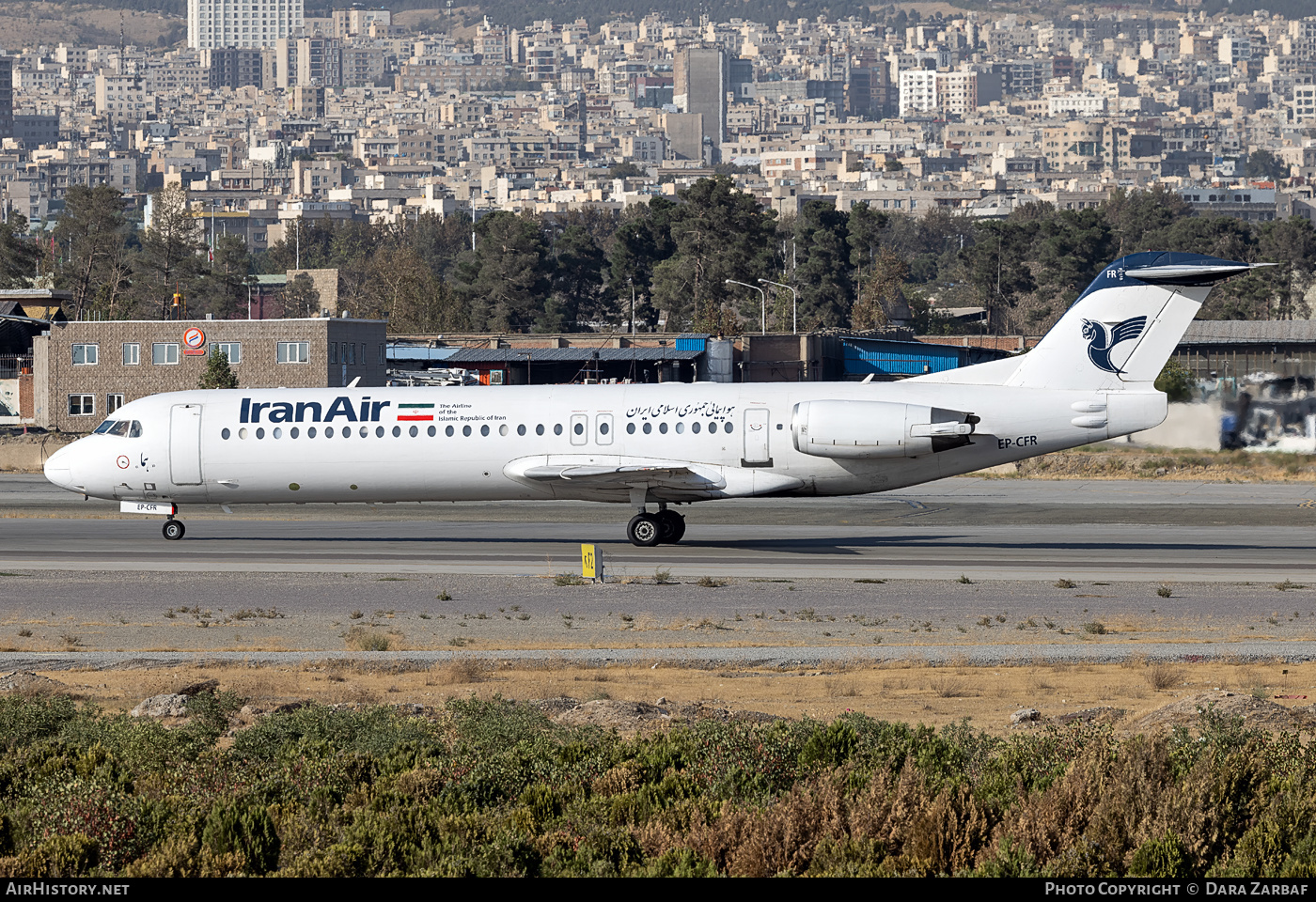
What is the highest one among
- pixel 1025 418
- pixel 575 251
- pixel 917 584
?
pixel 575 251

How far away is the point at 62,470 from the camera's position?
3675cm

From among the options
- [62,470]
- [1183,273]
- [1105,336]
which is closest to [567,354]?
[62,470]

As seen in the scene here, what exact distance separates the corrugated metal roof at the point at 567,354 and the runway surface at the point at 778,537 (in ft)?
154

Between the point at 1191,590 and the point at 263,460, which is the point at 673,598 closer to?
the point at 1191,590

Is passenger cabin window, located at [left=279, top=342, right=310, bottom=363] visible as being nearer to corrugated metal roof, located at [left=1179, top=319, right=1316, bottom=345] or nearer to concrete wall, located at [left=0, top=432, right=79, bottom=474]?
concrete wall, located at [left=0, top=432, right=79, bottom=474]

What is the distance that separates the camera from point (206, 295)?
15350cm

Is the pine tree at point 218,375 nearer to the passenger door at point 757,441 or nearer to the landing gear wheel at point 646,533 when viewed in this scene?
the landing gear wheel at point 646,533

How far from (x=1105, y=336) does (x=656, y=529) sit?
10.3m

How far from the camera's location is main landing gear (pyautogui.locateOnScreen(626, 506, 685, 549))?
35844mm

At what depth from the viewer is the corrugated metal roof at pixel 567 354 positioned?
97812mm

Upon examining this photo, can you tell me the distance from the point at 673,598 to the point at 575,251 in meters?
126

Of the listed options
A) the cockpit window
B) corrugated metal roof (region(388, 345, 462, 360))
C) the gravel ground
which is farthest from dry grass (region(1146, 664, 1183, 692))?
corrugated metal roof (region(388, 345, 462, 360))

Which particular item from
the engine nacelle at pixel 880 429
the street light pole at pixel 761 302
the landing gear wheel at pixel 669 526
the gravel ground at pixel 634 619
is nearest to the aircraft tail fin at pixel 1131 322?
the engine nacelle at pixel 880 429
